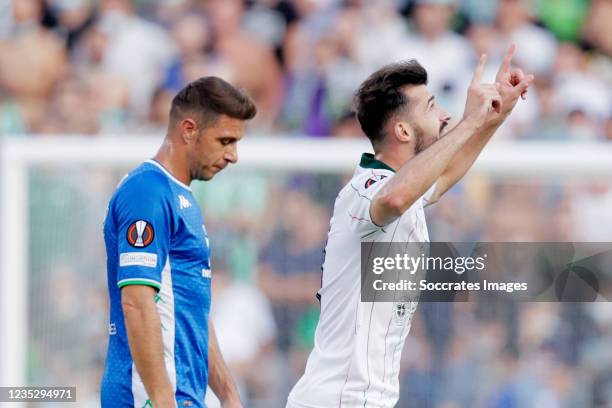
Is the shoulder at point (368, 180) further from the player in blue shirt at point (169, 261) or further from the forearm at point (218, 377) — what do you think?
the forearm at point (218, 377)

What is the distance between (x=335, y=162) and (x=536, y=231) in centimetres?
126

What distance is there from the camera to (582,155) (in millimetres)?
6516

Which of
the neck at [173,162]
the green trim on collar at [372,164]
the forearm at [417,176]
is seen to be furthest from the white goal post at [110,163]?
the forearm at [417,176]

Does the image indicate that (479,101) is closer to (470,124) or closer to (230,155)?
(470,124)

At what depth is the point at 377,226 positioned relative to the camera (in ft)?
13.7

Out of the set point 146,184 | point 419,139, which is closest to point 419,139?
point 419,139

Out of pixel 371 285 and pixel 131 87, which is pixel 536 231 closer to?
pixel 371 285

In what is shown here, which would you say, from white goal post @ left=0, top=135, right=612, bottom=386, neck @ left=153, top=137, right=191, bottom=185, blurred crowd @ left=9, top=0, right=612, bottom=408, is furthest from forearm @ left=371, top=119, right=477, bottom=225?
white goal post @ left=0, top=135, right=612, bottom=386

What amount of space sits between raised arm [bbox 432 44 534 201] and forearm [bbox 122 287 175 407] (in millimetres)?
1432

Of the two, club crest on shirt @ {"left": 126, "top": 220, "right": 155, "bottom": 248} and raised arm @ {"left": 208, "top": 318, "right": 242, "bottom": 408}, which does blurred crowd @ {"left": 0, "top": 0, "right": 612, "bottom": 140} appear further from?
club crest on shirt @ {"left": 126, "top": 220, "right": 155, "bottom": 248}

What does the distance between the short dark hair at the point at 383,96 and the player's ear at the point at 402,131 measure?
0.05 m

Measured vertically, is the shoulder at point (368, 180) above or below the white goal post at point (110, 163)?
below

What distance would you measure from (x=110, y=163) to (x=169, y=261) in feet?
8.21

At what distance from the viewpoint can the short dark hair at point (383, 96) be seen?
14.7 feet
